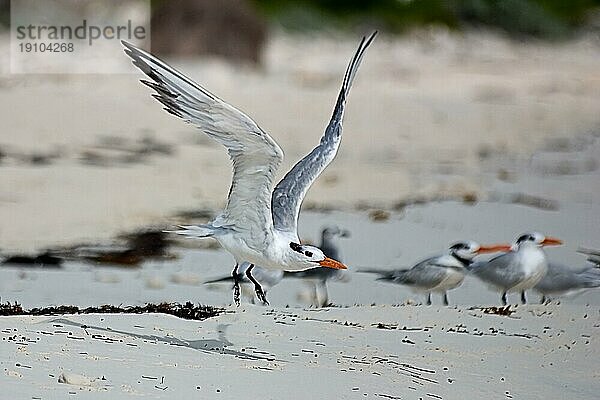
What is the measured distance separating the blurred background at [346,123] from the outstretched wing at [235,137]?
205 centimetres

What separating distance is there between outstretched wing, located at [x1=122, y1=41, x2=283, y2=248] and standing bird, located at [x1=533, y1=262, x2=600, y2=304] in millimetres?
1992

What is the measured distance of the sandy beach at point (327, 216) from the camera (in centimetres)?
464

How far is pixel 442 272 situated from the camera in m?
6.12

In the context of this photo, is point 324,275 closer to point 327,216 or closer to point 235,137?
point 235,137

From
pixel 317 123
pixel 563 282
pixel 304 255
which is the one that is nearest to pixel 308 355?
pixel 304 255

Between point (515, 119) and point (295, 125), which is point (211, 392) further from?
point (515, 119)

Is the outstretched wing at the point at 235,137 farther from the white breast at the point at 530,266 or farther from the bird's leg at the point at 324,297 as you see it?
the white breast at the point at 530,266

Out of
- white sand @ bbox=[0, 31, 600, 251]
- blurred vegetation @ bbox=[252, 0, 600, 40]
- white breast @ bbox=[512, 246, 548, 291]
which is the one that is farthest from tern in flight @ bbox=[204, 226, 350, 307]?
blurred vegetation @ bbox=[252, 0, 600, 40]

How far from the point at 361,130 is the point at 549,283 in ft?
21.4

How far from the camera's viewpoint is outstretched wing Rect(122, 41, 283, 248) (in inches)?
168

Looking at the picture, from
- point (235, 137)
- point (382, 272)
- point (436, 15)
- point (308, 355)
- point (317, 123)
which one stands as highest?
point (436, 15)

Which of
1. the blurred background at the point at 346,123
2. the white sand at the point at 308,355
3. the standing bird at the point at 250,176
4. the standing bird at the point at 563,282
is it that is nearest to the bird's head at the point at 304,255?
the standing bird at the point at 250,176

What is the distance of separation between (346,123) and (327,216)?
4.53 metres

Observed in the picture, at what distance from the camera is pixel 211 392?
429cm
